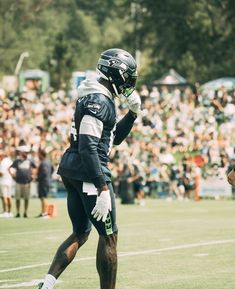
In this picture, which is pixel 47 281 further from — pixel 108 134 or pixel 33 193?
pixel 33 193

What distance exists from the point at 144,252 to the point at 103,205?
17.7ft

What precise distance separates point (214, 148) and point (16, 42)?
50062 millimetres

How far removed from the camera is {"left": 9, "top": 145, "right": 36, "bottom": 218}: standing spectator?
23.9 meters

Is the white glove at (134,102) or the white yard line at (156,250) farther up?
the white glove at (134,102)

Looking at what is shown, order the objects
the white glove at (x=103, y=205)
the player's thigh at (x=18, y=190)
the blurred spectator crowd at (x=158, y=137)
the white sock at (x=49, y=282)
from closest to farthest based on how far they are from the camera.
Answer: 1. the white glove at (x=103, y=205)
2. the white sock at (x=49, y=282)
3. the player's thigh at (x=18, y=190)
4. the blurred spectator crowd at (x=158, y=137)

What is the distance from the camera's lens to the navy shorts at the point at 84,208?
892 centimetres

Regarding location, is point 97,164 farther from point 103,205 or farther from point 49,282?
point 49,282

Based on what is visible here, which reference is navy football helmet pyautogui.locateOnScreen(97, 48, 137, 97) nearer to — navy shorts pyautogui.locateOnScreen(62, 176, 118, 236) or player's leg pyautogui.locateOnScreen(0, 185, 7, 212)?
navy shorts pyautogui.locateOnScreen(62, 176, 118, 236)

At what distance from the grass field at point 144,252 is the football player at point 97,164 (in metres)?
1.38

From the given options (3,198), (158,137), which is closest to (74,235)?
(3,198)

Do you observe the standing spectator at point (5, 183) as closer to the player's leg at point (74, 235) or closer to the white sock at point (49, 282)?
the player's leg at point (74, 235)

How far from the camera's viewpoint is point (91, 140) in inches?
345

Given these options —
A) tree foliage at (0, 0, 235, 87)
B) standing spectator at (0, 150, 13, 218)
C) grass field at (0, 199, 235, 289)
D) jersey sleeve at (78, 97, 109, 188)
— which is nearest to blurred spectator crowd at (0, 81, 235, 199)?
standing spectator at (0, 150, 13, 218)

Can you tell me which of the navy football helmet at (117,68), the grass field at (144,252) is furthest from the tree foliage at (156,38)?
the navy football helmet at (117,68)
